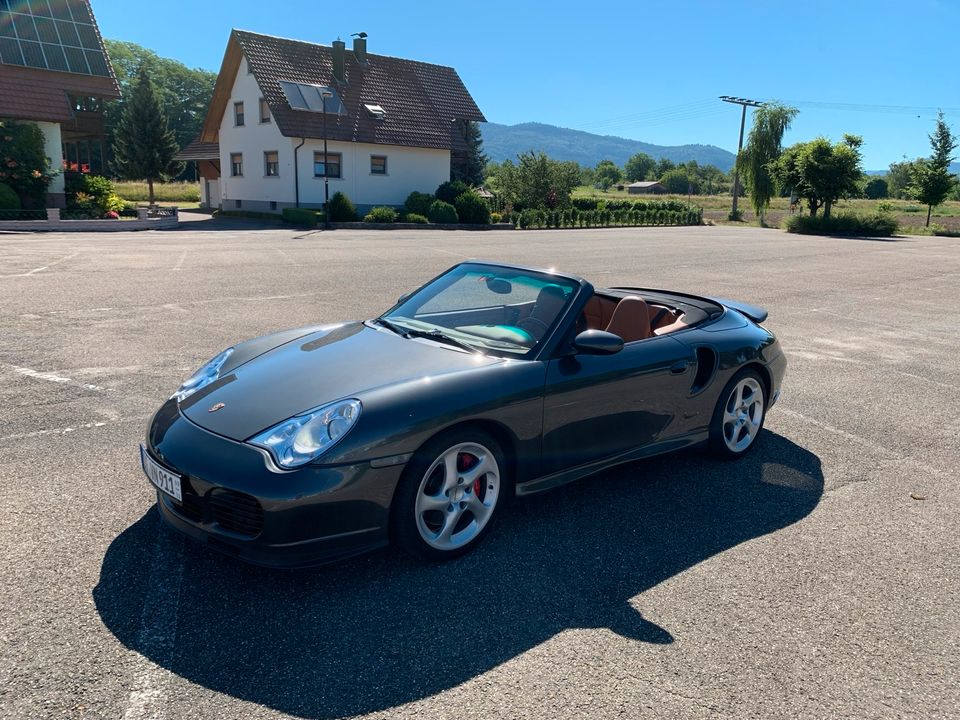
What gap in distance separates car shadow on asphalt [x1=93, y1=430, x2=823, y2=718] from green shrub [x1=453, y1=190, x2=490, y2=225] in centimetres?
3274

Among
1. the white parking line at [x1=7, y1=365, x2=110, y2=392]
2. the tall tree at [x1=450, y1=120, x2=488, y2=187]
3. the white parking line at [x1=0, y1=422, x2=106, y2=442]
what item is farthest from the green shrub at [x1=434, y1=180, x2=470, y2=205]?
the white parking line at [x1=0, y1=422, x2=106, y2=442]

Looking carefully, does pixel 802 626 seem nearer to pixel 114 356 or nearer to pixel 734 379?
pixel 734 379

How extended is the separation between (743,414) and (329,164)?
114 feet

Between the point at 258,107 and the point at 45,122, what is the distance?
1072 centimetres

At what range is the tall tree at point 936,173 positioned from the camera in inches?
1779

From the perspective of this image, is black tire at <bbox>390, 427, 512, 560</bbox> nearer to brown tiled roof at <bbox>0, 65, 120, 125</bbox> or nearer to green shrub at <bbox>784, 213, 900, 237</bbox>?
brown tiled roof at <bbox>0, 65, 120, 125</bbox>

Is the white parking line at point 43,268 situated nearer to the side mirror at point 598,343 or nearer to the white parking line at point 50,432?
the white parking line at point 50,432

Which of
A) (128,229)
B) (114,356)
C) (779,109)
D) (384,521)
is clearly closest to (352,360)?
(384,521)

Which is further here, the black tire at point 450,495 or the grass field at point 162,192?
the grass field at point 162,192

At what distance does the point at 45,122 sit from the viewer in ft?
96.0

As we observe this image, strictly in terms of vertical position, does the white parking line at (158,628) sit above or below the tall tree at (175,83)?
below

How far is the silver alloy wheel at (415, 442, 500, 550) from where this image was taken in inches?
135

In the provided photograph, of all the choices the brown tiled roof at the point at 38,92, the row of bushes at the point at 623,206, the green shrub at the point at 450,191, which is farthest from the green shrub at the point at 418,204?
the brown tiled roof at the point at 38,92

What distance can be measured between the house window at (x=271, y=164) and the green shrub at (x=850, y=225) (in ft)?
95.9
